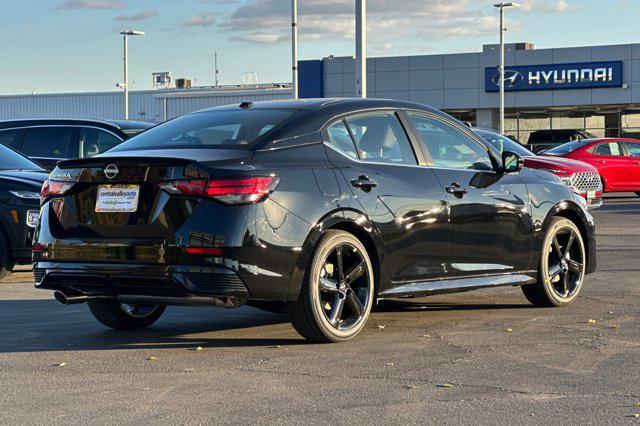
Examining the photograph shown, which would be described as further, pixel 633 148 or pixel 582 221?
pixel 633 148

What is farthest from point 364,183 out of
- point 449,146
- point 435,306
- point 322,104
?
→ point 435,306

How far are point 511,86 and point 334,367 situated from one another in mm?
53922

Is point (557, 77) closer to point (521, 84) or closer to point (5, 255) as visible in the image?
point (521, 84)

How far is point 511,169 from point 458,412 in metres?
3.69

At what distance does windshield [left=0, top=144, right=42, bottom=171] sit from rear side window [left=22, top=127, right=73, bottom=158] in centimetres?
252

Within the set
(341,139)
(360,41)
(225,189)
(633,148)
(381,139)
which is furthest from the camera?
(633,148)

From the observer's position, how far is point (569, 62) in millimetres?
58000

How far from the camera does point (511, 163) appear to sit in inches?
345

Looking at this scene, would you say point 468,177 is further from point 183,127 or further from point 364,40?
point 364,40

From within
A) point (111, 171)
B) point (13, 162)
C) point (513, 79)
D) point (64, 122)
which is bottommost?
point (111, 171)

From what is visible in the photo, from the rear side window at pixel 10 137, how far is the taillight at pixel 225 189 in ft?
30.0

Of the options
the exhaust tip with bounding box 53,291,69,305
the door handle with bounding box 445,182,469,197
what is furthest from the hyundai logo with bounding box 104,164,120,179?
the door handle with bounding box 445,182,469,197

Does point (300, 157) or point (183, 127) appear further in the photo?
point (183, 127)

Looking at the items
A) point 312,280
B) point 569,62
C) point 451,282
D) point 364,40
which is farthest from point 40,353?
point 569,62
